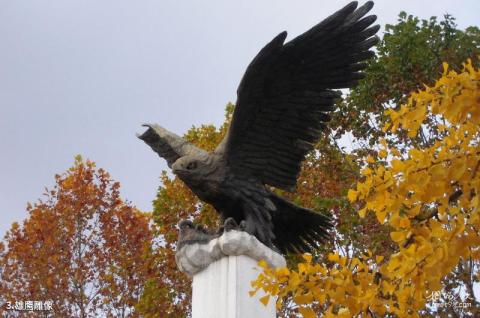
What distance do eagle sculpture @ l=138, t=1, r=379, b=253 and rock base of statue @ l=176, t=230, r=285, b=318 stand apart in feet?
0.98

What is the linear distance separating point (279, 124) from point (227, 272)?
1.42 metres

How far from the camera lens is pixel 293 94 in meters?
6.29

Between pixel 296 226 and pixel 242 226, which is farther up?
pixel 296 226

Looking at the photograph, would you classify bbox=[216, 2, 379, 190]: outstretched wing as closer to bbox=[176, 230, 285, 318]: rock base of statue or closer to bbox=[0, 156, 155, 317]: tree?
bbox=[176, 230, 285, 318]: rock base of statue

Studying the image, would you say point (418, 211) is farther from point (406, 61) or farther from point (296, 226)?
point (406, 61)

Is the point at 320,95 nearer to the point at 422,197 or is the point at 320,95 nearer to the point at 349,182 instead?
the point at 422,197

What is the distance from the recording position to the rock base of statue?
18.1ft

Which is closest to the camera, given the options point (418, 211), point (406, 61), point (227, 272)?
point (418, 211)

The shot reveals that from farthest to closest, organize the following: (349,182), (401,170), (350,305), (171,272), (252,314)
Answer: (171,272) < (349,182) < (252,314) < (350,305) < (401,170)

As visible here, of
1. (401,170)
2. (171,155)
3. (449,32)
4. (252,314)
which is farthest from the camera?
(449,32)

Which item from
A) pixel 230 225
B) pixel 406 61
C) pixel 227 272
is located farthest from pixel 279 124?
pixel 406 61

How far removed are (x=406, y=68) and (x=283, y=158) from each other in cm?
524

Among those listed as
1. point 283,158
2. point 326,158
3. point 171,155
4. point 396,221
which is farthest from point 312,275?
point 326,158

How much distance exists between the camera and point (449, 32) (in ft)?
35.4
